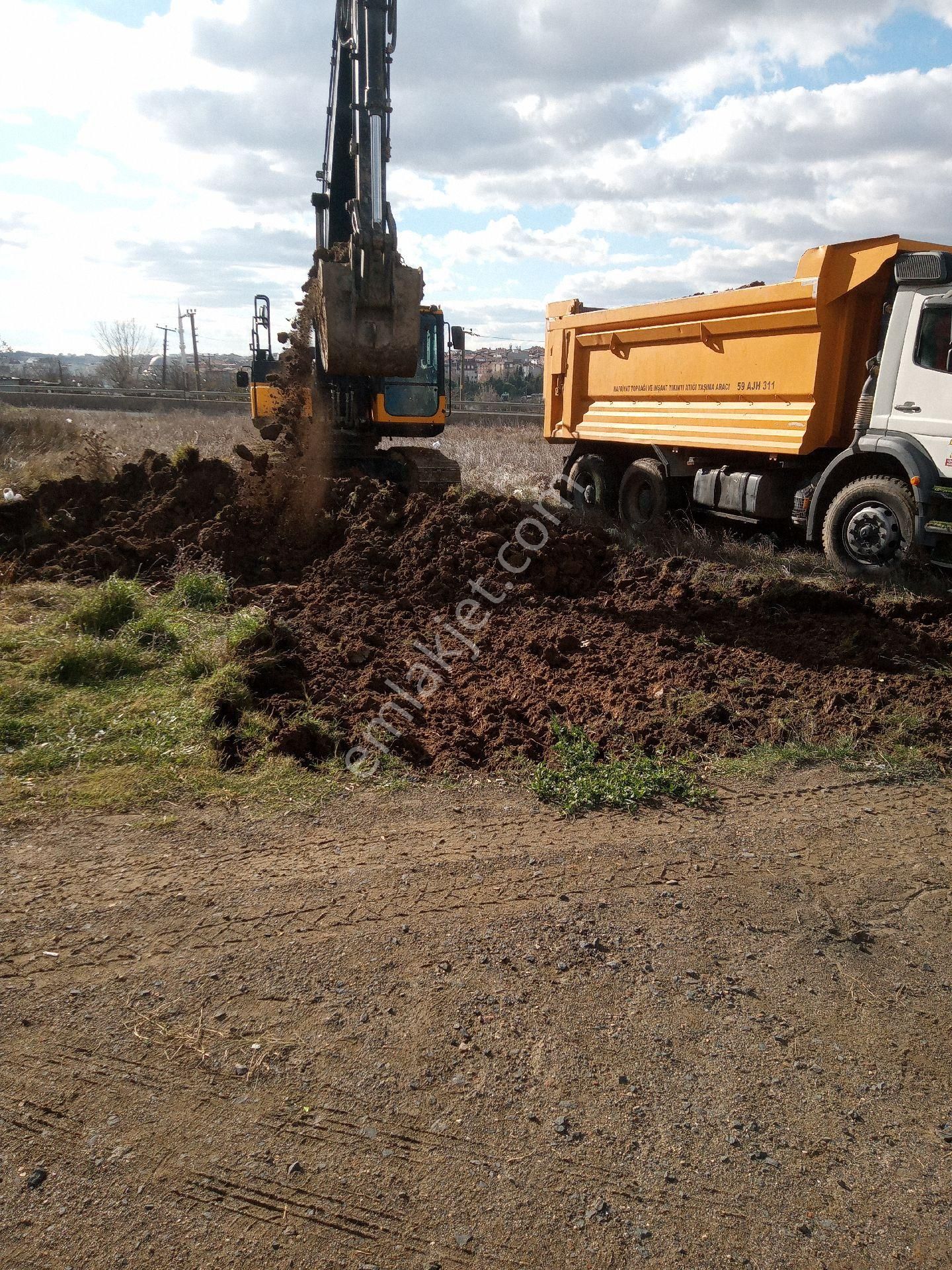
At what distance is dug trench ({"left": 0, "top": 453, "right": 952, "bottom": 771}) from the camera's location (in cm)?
525

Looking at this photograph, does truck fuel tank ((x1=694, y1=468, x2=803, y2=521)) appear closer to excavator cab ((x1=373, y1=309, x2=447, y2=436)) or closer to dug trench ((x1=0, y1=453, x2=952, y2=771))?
dug trench ((x1=0, y1=453, x2=952, y2=771))

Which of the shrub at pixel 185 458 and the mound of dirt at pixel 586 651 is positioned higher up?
the shrub at pixel 185 458

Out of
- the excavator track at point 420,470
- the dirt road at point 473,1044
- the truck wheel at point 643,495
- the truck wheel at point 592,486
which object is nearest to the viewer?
the dirt road at point 473,1044

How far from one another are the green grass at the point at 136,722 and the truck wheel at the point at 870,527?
5.56m

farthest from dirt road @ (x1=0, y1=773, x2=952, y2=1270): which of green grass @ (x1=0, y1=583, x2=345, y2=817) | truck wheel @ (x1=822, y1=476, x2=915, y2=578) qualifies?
truck wheel @ (x1=822, y1=476, x2=915, y2=578)

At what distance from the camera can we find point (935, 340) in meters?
7.65

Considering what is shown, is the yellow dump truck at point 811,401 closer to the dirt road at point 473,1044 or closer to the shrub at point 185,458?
the dirt road at point 473,1044

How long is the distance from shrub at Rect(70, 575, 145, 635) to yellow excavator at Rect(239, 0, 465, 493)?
2864mm

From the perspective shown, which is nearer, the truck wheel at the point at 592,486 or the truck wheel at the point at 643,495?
the truck wheel at the point at 643,495

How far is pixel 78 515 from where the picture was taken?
1005 cm

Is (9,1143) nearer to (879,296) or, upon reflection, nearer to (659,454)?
(879,296)

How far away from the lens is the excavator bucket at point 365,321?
25.8 ft

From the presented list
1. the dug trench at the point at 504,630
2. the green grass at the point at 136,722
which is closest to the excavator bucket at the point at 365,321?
the dug trench at the point at 504,630

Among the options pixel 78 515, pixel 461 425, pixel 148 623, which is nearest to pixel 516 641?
pixel 148 623
